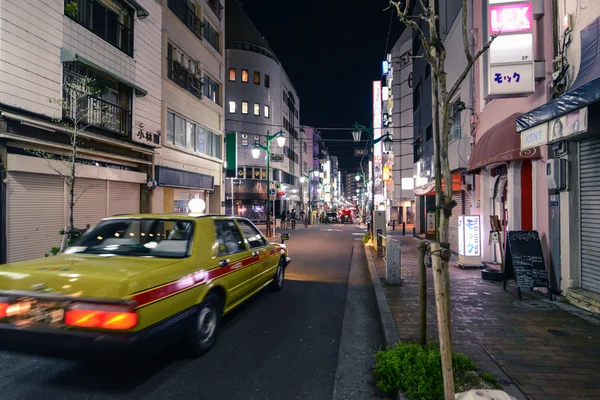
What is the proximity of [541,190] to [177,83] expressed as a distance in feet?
50.6

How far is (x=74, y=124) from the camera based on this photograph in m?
9.23

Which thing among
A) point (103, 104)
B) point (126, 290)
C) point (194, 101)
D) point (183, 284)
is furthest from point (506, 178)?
point (194, 101)

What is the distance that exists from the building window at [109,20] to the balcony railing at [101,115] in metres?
2.17

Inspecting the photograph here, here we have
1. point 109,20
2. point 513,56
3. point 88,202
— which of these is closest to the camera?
point 513,56

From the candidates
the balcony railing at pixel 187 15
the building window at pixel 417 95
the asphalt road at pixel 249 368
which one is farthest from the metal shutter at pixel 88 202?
the building window at pixel 417 95

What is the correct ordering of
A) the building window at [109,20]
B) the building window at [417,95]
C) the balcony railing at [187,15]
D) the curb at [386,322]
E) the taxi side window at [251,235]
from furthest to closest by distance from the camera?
1. the building window at [417,95]
2. the balcony railing at [187,15]
3. the building window at [109,20]
4. the taxi side window at [251,235]
5. the curb at [386,322]

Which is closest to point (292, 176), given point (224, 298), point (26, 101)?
point (26, 101)

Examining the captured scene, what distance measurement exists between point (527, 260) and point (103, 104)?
12996 millimetres

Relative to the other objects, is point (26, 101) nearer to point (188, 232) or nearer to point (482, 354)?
point (188, 232)

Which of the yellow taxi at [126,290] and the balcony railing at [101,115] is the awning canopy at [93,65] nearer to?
the balcony railing at [101,115]

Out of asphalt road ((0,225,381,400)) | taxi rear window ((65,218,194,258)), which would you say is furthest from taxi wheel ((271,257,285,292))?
taxi rear window ((65,218,194,258))

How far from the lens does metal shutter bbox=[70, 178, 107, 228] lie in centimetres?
1103

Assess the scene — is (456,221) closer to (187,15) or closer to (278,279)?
(278,279)

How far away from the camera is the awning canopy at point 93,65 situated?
399 inches
